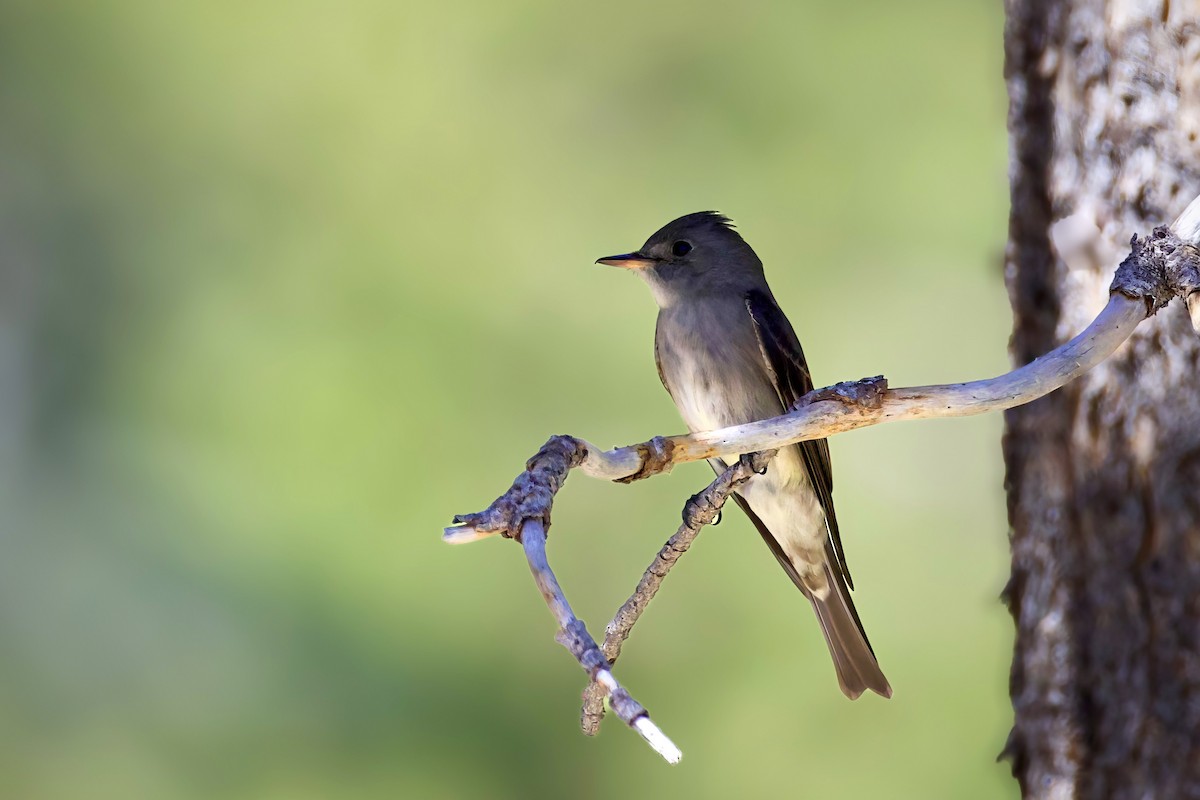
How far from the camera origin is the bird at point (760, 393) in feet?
13.5

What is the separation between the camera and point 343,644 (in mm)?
5707

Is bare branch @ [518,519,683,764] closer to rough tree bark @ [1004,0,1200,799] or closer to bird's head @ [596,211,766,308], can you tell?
rough tree bark @ [1004,0,1200,799]

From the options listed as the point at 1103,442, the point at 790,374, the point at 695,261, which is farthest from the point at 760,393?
the point at 1103,442

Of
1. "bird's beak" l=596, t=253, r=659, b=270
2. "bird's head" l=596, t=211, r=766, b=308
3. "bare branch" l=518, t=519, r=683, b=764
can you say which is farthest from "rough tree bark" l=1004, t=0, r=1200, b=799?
"bare branch" l=518, t=519, r=683, b=764

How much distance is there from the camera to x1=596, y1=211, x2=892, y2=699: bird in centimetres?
413

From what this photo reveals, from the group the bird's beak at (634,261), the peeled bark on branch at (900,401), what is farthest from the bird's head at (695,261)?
the peeled bark on branch at (900,401)

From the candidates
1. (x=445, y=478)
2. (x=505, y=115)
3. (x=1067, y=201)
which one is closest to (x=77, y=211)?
(x=505, y=115)

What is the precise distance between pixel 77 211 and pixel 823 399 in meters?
5.85

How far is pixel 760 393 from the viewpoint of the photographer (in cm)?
418

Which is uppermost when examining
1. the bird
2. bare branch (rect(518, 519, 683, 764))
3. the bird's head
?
the bird's head

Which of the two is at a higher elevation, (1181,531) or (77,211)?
(77,211)

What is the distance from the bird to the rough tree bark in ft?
2.95

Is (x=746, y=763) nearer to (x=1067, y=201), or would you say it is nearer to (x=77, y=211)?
(x=1067, y=201)

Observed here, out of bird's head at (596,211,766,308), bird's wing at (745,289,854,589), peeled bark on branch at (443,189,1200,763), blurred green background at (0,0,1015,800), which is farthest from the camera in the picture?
blurred green background at (0,0,1015,800)
